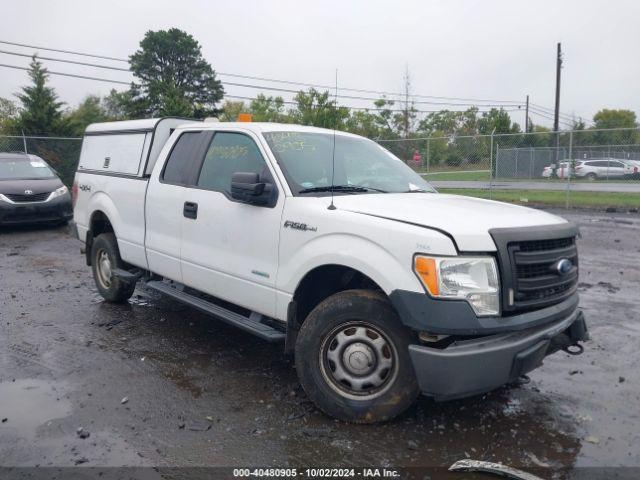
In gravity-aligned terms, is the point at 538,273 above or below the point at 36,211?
above

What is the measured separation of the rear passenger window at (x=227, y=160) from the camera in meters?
4.70

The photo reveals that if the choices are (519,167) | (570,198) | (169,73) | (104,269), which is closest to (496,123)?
(519,167)

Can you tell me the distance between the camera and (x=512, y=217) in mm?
3826

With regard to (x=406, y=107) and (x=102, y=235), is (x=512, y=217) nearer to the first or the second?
(x=102, y=235)

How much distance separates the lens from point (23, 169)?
13133 mm

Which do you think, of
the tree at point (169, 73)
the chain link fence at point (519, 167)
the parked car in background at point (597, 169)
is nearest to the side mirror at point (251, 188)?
the chain link fence at point (519, 167)

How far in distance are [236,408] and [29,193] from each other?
1021 centimetres

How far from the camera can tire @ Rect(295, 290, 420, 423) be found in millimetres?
3566

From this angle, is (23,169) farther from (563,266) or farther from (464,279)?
(563,266)

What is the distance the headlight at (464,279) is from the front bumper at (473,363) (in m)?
0.21

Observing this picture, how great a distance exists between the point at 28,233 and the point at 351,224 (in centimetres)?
1103

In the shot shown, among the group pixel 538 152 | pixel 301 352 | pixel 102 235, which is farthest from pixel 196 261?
pixel 538 152

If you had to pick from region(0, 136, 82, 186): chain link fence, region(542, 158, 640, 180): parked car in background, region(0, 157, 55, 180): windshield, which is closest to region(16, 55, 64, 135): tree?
region(0, 136, 82, 186): chain link fence

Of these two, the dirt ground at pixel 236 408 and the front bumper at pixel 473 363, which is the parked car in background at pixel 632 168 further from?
the front bumper at pixel 473 363
